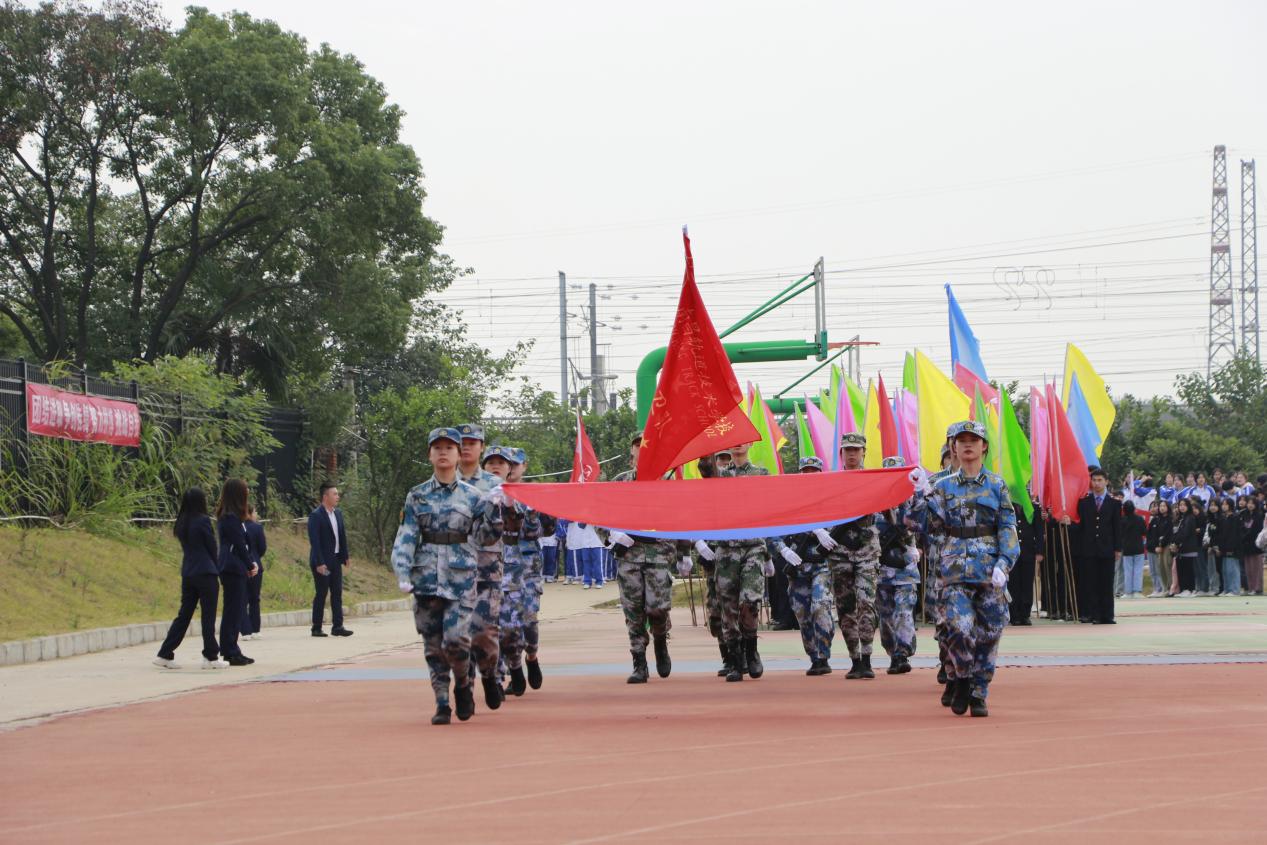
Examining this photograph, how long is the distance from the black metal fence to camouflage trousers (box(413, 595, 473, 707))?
1320 centimetres

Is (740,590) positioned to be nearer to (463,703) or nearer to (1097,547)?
(463,703)

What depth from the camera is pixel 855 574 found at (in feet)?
45.5

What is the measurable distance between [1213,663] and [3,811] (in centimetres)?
1072

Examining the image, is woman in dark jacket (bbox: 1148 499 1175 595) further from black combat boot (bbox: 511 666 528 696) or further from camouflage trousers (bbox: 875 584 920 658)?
black combat boot (bbox: 511 666 528 696)

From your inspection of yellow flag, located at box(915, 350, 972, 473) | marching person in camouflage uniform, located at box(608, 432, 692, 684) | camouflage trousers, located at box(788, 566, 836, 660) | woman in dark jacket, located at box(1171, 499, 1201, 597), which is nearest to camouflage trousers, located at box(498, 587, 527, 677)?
marching person in camouflage uniform, located at box(608, 432, 692, 684)

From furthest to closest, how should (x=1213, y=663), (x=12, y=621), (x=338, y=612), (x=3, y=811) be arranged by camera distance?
(x=338, y=612)
(x=12, y=621)
(x=1213, y=663)
(x=3, y=811)

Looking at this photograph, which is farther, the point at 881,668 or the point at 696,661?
the point at 696,661

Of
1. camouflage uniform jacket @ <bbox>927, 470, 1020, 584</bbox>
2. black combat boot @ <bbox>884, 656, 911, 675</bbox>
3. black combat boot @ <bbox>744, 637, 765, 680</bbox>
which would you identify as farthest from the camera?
black combat boot @ <bbox>884, 656, 911, 675</bbox>

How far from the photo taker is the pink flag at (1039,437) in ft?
71.4

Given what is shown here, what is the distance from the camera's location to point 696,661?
636 inches

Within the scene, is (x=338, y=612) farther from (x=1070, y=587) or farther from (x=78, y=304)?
(x=78, y=304)

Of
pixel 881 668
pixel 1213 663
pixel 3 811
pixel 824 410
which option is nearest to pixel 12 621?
pixel 881 668

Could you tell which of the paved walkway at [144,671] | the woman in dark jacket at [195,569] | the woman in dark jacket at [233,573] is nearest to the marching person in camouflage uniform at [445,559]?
the paved walkway at [144,671]

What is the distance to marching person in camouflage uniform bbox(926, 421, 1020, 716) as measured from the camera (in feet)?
34.2
